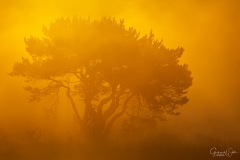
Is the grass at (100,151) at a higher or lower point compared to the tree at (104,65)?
lower

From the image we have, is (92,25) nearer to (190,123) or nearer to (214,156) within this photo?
(214,156)

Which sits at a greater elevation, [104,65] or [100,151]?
[104,65]

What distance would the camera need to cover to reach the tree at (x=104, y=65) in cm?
2031

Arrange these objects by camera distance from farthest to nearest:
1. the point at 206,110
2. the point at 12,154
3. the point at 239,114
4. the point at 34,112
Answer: the point at 206,110, the point at 239,114, the point at 34,112, the point at 12,154

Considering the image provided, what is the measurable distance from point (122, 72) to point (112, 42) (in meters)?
1.85

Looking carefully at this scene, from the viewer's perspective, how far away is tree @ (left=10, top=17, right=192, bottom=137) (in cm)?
2031

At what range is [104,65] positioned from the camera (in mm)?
20141

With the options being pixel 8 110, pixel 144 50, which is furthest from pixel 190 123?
pixel 8 110

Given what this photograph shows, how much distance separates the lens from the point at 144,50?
20.9 meters

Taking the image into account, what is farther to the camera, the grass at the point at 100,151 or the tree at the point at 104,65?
the tree at the point at 104,65

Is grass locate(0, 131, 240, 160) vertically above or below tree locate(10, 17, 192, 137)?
below

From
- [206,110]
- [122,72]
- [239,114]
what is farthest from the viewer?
[206,110]

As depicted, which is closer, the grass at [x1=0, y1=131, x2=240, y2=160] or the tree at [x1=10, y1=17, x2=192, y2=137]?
the grass at [x1=0, y1=131, x2=240, y2=160]

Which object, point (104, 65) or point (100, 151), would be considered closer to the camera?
point (100, 151)
